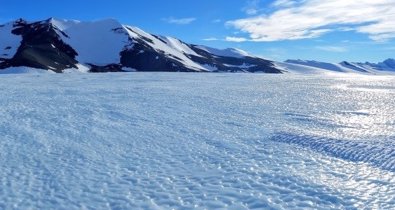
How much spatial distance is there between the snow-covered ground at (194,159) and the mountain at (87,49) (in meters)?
78.1

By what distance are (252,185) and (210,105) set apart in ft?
56.6

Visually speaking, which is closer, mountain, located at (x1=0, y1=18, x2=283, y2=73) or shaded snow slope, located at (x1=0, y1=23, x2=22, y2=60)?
mountain, located at (x1=0, y1=18, x2=283, y2=73)

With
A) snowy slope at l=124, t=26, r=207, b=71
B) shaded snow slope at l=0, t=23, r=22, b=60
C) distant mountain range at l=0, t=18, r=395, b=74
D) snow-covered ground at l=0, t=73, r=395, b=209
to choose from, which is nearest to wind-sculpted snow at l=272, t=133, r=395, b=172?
snow-covered ground at l=0, t=73, r=395, b=209

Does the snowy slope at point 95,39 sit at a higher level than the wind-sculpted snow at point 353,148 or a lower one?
higher

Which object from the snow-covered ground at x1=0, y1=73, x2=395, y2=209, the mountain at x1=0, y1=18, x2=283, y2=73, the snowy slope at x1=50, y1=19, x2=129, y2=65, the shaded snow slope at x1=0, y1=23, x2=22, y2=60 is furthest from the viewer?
the snowy slope at x1=50, y1=19, x2=129, y2=65

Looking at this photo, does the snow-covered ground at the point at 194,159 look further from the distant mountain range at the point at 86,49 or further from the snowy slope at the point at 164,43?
the snowy slope at the point at 164,43

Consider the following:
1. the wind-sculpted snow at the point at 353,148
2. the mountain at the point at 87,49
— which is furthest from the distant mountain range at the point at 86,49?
the wind-sculpted snow at the point at 353,148

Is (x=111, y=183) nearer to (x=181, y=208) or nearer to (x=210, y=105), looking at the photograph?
(x=181, y=208)

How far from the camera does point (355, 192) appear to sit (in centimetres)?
1072

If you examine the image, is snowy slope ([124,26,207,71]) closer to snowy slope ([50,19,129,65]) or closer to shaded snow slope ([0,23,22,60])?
snowy slope ([50,19,129,65])

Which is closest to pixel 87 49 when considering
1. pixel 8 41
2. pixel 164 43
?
pixel 8 41

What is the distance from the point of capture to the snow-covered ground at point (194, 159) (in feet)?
33.6

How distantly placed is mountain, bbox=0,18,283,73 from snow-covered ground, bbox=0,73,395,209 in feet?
256

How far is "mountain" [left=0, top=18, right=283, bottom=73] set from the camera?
113 m
